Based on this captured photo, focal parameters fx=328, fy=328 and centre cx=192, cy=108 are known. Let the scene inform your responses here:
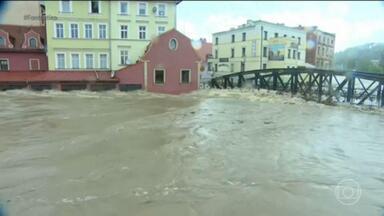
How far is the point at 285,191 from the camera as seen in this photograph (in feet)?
17.4

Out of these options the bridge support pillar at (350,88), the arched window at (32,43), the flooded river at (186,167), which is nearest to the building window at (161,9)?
the arched window at (32,43)

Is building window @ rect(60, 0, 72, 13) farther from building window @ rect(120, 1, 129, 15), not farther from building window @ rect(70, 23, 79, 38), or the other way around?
building window @ rect(120, 1, 129, 15)

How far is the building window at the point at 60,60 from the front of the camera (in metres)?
24.2

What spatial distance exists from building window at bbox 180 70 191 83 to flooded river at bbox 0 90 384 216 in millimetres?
13804

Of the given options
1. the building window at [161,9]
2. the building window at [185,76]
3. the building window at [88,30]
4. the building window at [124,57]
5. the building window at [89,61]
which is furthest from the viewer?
the building window at [185,76]

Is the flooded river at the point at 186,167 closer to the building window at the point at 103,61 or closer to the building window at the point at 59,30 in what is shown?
the building window at the point at 59,30

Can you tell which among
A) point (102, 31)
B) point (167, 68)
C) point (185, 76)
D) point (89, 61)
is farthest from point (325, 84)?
point (89, 61)

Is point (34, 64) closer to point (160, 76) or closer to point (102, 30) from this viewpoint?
point (102, 30)

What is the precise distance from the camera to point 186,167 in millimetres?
6410

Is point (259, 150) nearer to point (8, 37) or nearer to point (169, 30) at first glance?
point (169, 30)

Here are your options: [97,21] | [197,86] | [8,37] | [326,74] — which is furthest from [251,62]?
[8,37]

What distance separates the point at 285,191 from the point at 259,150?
8.93 feet

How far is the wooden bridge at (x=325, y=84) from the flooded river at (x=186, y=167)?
7816 mm

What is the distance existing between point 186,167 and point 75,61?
67.9ft
